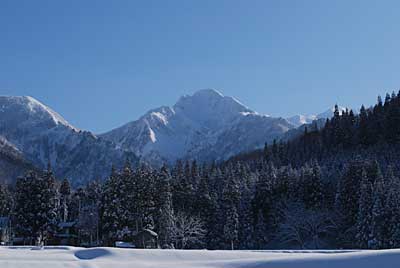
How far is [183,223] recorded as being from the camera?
4288cm

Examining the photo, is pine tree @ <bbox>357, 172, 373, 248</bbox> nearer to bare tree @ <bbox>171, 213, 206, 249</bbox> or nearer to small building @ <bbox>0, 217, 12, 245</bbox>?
bare tree @ <bbox>171, 213, 206, 249</bbox>

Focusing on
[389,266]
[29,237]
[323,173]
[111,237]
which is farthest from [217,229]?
[389,266]

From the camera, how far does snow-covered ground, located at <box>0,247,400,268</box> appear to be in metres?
13.8

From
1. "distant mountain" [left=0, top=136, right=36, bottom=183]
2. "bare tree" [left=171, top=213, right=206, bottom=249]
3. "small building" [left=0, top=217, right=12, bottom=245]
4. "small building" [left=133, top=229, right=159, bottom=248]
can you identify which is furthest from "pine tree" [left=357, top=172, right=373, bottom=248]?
"distant mountain" [left=0, top=136, right=36, bottom=183]

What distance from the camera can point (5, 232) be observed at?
51594mm

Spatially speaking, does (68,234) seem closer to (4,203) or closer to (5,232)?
(5,232)

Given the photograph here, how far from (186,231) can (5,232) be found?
21.0 meters

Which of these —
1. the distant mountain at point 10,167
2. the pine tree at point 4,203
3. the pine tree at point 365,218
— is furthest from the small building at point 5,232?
the distant mountain at point 10,167

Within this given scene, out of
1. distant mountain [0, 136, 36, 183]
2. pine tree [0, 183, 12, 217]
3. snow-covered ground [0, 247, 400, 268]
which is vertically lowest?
snow-covered ground [0, 247, 400, 268]

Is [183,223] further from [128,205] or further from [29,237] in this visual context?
[29,237]

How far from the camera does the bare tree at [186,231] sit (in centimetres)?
4241

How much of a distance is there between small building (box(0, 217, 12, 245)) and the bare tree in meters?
15.4

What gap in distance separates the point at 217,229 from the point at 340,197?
11160mm

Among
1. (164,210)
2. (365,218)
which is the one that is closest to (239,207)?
(164,210)
